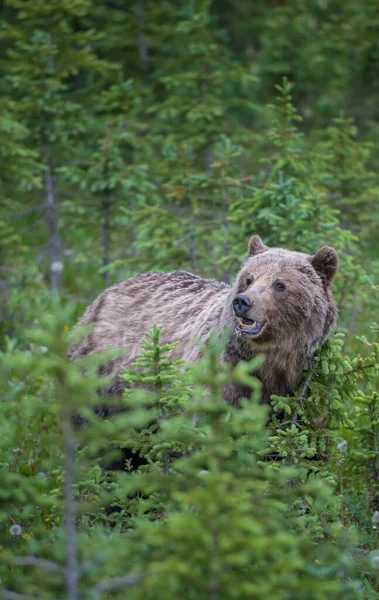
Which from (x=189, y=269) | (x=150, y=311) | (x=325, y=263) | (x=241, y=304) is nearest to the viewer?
(x=241, y=304)

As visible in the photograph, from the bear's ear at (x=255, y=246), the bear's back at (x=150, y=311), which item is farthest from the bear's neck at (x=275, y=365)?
the bear's ear at (x=255, y=246)

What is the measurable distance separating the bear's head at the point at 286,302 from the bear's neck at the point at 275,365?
0.02 metres

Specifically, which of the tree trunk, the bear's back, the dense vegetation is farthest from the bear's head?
the tree trunk

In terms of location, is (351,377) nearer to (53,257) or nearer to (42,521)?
(42,521)

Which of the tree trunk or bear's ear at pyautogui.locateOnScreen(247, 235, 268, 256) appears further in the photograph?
the tree trunk

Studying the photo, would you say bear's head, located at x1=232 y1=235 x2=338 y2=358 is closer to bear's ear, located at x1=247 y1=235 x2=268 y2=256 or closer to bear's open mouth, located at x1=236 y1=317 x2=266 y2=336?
bear's open mouth, located at x1=236 y1=317 x2=266 y2=336

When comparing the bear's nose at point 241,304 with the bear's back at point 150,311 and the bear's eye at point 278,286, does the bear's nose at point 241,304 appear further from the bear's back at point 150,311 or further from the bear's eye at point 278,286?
the bear's back at point 150,311

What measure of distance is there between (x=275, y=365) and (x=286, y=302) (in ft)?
1.24

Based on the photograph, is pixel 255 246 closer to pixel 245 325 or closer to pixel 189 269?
pixel 245 325

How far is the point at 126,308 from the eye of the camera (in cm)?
570

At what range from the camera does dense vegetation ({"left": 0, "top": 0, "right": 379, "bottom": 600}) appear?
2.40 metres

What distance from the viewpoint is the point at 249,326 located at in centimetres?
436

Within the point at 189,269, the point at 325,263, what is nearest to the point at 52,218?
the point at 189,269

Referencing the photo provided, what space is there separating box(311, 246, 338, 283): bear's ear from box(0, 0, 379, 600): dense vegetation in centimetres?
33
